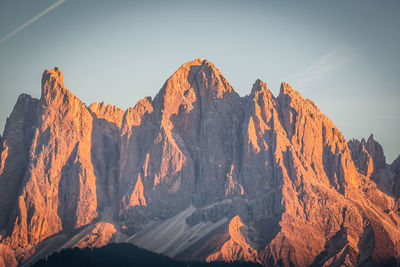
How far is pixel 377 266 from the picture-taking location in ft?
655

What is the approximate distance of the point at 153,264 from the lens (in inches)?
7726

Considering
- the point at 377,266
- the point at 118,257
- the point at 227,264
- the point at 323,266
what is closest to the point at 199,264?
the point at 227,264

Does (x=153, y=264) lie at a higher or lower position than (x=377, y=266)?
higher

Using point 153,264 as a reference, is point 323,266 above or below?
below

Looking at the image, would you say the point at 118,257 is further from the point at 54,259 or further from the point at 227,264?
the point at 227,264

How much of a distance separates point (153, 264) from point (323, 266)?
55.0m

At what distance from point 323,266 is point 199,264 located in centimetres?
4035

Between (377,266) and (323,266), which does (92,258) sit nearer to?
(323,266)

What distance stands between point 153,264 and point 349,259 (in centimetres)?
6348

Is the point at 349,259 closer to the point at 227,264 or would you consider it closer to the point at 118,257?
the point at 227,264

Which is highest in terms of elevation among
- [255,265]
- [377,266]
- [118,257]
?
[118,257]

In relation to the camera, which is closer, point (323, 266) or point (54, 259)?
point (54, 259)

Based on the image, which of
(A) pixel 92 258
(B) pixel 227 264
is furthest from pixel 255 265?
(A) pixel 92 258

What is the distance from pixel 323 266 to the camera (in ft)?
655
